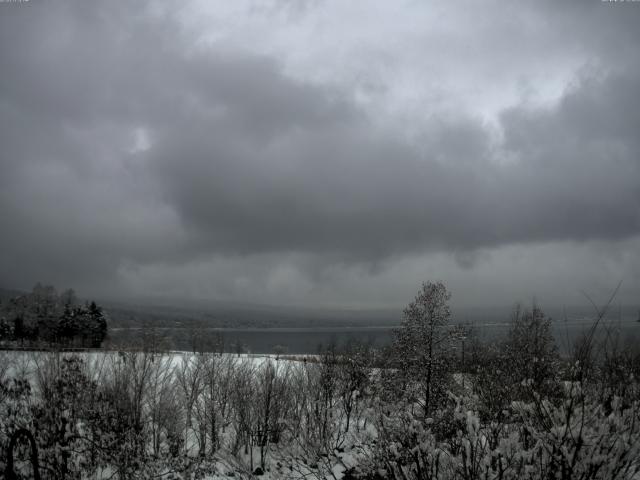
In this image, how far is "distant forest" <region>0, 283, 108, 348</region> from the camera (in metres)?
91.1

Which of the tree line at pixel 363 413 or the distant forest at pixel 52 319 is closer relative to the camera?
the tree line at pixel 363 413

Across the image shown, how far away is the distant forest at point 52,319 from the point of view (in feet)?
299

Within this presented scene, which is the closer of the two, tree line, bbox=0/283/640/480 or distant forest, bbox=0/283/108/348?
tree line, bbox=0/283/640/480

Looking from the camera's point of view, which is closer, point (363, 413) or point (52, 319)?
point (363, 413)

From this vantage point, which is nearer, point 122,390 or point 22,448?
point 22,448

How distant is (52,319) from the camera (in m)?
97.2

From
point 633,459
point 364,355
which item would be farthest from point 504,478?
point 364,355

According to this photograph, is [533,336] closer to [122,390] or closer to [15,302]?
[122,390]

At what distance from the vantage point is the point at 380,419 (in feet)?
29.4

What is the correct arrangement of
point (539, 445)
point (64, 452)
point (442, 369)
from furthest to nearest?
point (442, 369), point (64, 452), point (539, 445)

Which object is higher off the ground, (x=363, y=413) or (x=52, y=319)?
(x=363, y=413)

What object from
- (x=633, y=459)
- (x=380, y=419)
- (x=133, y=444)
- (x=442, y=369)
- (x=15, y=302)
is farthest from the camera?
(x=15, y=302)

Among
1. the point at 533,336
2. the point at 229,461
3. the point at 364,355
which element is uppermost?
the point at 533,336

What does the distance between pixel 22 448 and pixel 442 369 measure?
25211 mm
